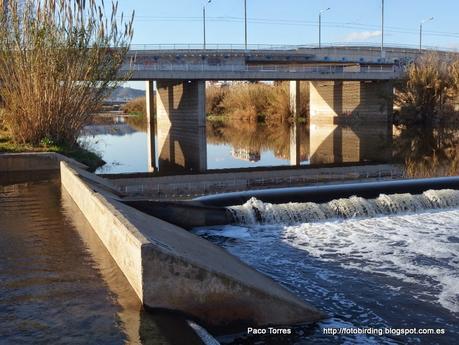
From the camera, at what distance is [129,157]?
24.4 metres

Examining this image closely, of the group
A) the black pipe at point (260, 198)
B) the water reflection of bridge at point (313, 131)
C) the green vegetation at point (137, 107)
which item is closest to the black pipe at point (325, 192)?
the black pipe at point (260, 198)

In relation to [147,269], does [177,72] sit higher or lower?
higher

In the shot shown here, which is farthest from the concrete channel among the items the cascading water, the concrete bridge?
the concrete bridge

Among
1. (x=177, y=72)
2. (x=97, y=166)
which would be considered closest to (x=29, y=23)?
(x=97, y=166)

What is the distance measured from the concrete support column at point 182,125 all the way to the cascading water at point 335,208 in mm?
9322

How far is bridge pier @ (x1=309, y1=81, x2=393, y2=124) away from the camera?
47.1m

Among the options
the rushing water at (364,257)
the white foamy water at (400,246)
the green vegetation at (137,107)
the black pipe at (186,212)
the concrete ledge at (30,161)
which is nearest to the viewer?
the rushing water at (364,257)

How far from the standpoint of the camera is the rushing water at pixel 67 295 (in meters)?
4.72

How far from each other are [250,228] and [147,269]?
18.5 ft

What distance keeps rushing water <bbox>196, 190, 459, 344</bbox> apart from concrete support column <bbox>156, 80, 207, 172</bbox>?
31.6 feet

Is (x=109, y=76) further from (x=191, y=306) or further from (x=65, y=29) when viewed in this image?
(x=191, y=306)

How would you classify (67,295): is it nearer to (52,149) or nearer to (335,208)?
(335,208)

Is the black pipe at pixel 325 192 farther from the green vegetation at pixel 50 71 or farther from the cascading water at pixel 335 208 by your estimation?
the green vegetation at pixel 50 71

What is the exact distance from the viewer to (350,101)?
170 feet
